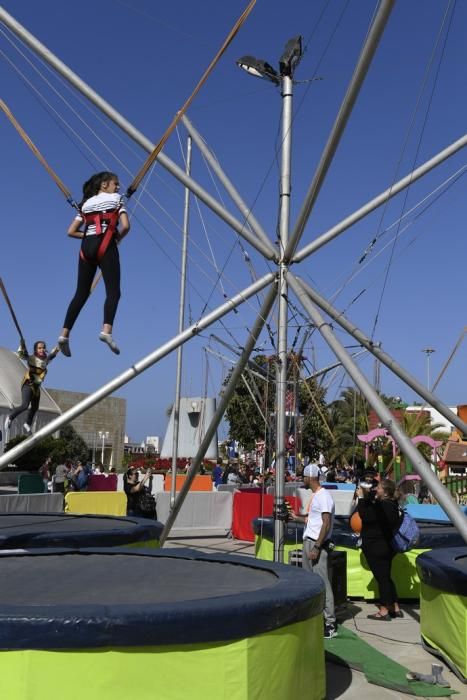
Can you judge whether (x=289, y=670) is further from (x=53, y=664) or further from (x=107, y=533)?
(x=107, y=533)

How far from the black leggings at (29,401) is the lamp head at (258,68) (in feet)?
13.4

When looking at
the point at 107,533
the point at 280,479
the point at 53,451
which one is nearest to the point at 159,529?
the point at 107,533

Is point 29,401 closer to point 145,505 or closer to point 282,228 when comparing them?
point 282,228

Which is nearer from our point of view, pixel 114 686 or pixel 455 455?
pixel 114 686

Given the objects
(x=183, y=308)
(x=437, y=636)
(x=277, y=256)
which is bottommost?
(x=437, y=636)

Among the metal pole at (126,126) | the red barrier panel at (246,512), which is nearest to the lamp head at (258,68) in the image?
the metal pole at (126,126)

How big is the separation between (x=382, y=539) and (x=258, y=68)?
501cm

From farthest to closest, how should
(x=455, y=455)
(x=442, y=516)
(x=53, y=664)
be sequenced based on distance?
(x=455, y=455) < (x=442, y=516) < (x=53, y=664)

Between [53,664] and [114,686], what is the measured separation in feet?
0.96

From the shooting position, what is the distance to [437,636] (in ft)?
18.8

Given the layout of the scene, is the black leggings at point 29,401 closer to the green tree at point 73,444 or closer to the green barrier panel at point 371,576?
the green barrier panel at point 371,576

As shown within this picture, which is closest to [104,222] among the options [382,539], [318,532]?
[318,532]

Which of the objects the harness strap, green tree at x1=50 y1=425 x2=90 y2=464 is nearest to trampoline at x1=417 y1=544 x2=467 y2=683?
the harness strap

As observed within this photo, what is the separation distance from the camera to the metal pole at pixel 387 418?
5.00m
